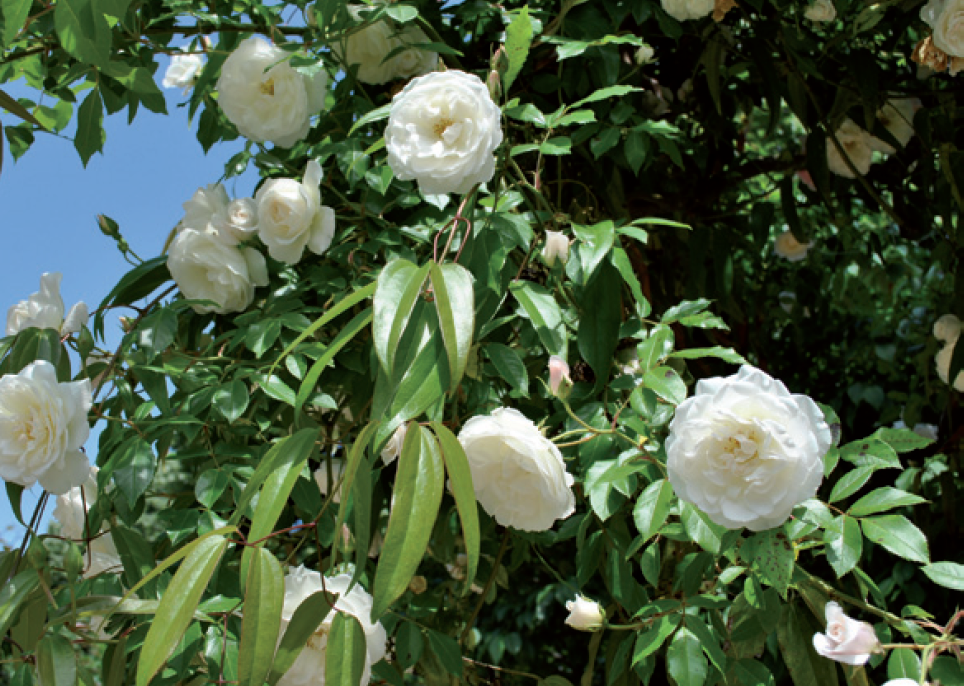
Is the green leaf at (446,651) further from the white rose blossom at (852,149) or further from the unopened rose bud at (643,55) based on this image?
the white rose blossom at (852,149)

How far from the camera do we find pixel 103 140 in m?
1.47

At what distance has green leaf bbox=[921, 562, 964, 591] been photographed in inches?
32.4

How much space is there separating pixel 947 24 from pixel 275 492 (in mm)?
1163

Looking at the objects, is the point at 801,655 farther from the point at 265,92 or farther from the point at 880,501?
the point at 265,92

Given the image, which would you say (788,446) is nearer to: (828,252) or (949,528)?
(949,528)

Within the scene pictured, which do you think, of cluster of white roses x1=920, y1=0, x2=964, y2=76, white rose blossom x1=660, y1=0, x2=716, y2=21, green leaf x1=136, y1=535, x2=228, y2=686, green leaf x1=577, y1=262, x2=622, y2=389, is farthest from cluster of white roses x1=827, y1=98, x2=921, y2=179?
green leaf x1=136, y1=535, x2=228, y2=686

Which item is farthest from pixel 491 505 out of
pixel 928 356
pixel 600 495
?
pixel 928 356

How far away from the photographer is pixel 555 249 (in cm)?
103

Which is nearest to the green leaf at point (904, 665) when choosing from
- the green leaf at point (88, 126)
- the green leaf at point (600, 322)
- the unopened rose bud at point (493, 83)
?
the green leaf at point (600, 322)

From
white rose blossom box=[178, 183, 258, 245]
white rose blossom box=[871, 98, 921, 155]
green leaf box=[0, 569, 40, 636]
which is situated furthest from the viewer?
white rose blossom box=[871, 98, 921, 155]

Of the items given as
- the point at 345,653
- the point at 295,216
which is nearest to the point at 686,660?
the point at 345,653

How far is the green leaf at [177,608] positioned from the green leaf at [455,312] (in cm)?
23

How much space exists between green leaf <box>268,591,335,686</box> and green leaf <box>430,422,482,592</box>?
16cm

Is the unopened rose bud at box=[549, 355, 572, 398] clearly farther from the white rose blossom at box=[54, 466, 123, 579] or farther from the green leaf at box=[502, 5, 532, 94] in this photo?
the white rose blossom at box=[54, 466, 123, 579]
